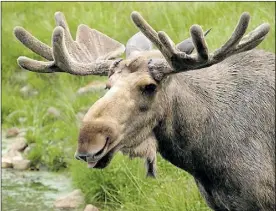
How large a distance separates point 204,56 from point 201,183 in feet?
3.22

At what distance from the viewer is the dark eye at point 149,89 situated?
538cm

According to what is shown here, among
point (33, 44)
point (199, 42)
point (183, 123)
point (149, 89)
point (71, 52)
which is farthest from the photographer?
point (71, 52)

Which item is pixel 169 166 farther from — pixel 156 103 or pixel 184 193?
pixel 156 103

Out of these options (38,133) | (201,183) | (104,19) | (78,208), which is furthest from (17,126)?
(201,183)

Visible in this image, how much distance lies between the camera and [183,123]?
5.65m

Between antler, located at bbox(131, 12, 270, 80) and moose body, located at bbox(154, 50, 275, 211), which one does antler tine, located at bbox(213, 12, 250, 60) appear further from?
moose body, located at bbox(154, 50, 275, 211)

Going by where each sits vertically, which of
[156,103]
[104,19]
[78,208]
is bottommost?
[78,208]

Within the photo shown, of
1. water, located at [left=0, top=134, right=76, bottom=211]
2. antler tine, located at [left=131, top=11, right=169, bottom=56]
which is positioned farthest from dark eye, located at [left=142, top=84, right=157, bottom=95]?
water, located at [left=0, top=134, right=76, bottom=211]

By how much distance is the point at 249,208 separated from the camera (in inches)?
226

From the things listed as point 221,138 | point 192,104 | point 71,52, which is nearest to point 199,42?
point 192,104

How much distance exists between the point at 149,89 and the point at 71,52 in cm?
86

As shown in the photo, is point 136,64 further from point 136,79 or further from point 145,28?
point 145,28

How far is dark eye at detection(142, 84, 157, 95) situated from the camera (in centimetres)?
538

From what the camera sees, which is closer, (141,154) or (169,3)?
(141,154)
